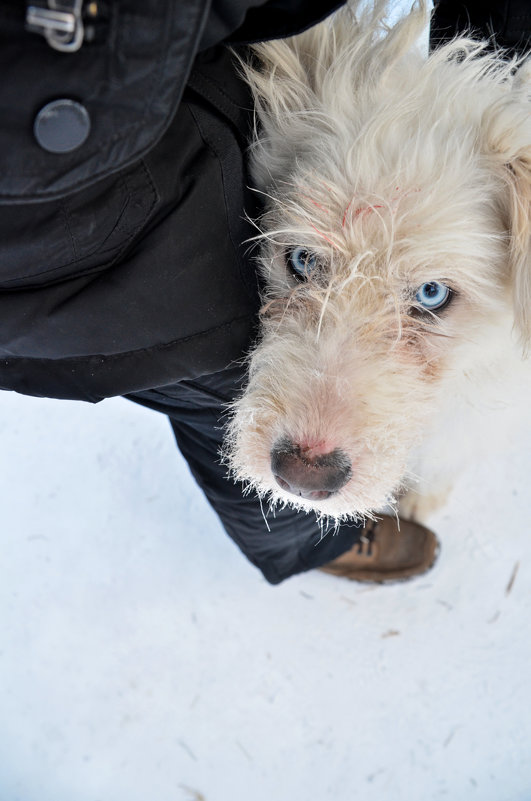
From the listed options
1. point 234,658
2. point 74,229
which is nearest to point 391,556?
point 234,658

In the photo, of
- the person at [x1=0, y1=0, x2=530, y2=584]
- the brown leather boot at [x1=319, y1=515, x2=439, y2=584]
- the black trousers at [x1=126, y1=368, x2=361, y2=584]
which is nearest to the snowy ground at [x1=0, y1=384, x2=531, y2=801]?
the brown leather boot at [x1=319, y1=515, x2=439, y2=584]

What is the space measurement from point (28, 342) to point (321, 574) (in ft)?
5.25

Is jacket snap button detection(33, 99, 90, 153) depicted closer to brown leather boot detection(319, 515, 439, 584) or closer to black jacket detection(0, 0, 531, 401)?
black jacket detection(0, 0, 531, 401)

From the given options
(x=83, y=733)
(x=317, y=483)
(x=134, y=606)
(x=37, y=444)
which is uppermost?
(x=317, y=483)

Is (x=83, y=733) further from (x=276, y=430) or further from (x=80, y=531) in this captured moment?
(x=276, y=430)

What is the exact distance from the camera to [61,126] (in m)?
0.85

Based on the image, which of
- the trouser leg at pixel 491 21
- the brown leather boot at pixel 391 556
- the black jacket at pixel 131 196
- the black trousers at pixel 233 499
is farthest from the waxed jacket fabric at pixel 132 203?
the brown leather boot at pixel 391 556

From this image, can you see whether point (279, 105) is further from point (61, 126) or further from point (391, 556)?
point (391, 556)

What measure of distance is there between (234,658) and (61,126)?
1.97m

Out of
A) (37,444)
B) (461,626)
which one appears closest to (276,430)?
(461,626)

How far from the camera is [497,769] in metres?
2.15

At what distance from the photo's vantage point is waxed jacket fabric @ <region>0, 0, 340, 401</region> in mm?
837

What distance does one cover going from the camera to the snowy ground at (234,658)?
218 centimetres

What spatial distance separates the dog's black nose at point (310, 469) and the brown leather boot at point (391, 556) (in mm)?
1167
